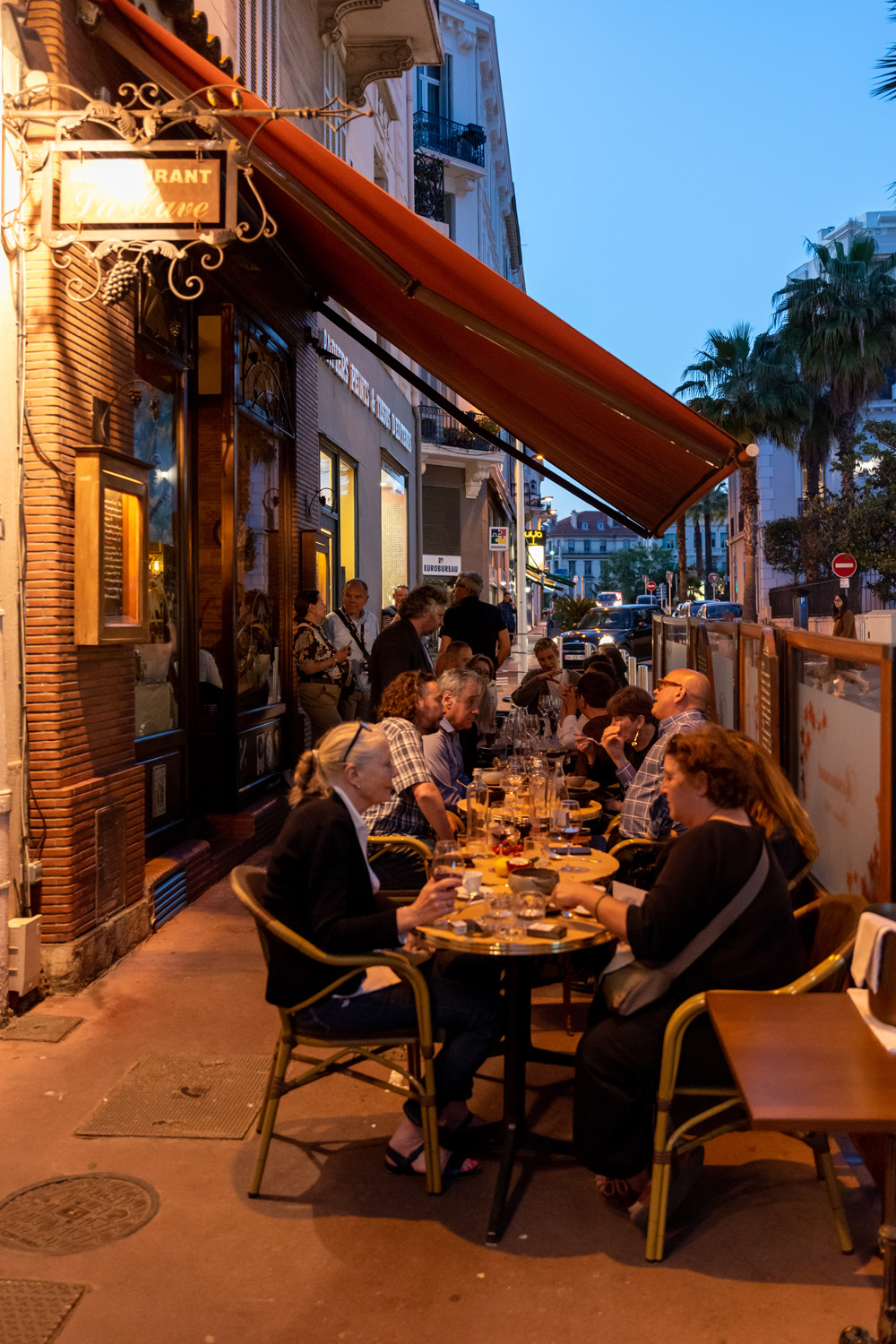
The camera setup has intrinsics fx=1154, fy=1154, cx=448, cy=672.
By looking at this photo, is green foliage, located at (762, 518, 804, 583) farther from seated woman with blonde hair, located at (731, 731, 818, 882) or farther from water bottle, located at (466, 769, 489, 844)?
seated woman with blonde hair, located at (731, 731, 818, 882)

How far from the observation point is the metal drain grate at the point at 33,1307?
3.03 m

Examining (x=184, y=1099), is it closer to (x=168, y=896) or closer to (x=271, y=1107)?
(x=271, y=1107)

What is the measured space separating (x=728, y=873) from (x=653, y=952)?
0.32 meters

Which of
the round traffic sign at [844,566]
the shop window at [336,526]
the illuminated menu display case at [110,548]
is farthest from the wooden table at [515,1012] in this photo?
the round traffic sign at [844,566]

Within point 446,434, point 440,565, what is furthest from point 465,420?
point 446,434

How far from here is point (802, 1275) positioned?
3.33 meters

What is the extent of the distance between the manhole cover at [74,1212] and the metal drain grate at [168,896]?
9.95 ft

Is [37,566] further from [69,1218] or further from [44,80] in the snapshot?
[69,1218]

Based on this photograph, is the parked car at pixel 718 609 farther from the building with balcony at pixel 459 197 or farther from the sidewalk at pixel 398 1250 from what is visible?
the sidewalk at pixel 398 1250

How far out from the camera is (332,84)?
13922 millimetres

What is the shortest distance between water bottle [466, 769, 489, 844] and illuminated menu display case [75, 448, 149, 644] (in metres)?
2.01

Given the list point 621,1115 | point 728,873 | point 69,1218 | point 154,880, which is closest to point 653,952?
point 728,873

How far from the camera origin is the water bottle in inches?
194

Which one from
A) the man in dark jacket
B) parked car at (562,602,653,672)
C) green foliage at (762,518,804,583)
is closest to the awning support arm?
the man in dark jacket
